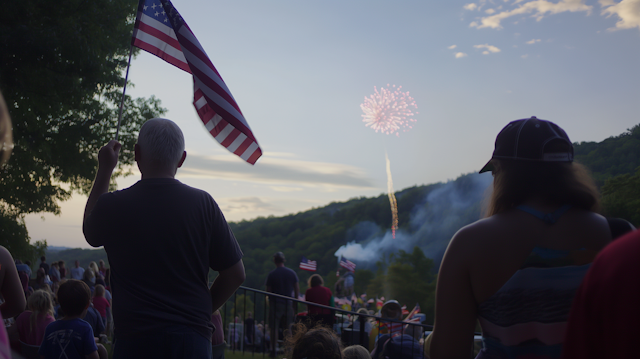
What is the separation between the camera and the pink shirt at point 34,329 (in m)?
4.54

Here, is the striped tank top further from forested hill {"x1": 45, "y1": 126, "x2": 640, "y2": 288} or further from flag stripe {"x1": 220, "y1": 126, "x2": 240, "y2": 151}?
forested hill {"x1": 45, "y1": 126, "x2": 640, "y2": 288}

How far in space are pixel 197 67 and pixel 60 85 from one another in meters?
11.2

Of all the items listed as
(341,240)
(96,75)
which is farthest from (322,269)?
(96,75)

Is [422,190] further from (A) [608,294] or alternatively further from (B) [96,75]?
(A) [608,294]

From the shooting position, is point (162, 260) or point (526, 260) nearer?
point (526, 260)

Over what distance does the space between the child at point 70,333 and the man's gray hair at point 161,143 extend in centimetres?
186

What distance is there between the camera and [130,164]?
20.2 m

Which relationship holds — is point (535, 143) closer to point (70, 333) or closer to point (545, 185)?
point (545, 185)

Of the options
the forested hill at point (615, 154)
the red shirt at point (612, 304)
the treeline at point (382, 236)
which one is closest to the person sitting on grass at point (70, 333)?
the red shirt at point (612, 304)

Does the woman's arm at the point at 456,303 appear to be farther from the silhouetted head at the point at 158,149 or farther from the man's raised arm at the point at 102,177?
the man's raised arm at the point at 102,177

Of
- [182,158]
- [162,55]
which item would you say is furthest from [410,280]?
[182,158]

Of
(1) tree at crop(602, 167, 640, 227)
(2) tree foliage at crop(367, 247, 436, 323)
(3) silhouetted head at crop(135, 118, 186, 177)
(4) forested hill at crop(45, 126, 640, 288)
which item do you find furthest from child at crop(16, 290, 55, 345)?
(4) forested hill at crop(45, 126, 640, 288)

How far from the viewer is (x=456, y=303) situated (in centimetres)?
175

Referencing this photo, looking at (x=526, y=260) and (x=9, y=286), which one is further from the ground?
(x=526, y=260)
